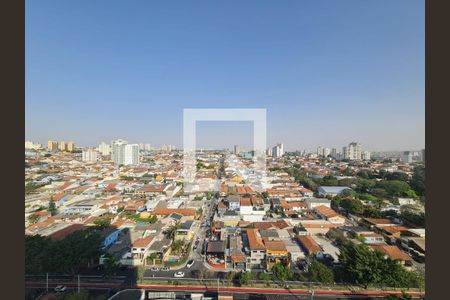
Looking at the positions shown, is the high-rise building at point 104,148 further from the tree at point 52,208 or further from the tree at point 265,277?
the tree at point 265,277

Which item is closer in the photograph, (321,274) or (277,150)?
(321,274)

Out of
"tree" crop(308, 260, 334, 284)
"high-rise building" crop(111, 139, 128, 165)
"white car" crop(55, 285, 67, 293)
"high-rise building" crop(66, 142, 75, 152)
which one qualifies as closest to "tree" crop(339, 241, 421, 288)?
"tree" crop(308, 260, 334, 284)

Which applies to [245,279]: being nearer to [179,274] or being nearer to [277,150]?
[179,274]

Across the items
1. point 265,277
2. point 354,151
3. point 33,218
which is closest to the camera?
point 265,277

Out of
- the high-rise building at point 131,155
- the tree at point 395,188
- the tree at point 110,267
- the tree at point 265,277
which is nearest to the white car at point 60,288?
the tree at point 110,267

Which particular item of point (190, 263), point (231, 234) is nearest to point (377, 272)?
point (231, 234)

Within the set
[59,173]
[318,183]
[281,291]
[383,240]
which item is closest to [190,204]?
[281,291]

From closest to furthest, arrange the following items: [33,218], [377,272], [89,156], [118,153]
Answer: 1. [377,272]
2. [33,218]
3. [118,153]
4. [89,156]

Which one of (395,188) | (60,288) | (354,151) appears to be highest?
(354,151)
